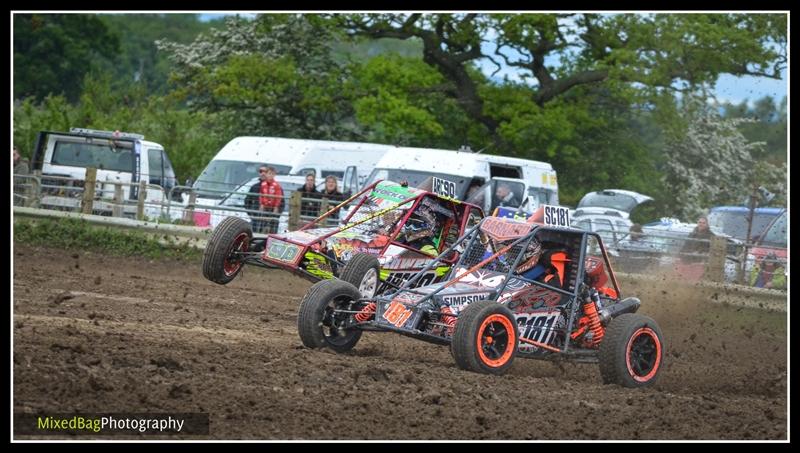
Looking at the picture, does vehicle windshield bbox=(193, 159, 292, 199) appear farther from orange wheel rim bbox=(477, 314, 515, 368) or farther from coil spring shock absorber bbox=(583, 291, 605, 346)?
orange wheel rim bbox=(477, 314, 515, 368)

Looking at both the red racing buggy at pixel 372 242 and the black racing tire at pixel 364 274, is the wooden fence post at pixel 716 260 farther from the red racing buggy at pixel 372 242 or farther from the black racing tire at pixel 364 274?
the black racing tire at pixel 364 274

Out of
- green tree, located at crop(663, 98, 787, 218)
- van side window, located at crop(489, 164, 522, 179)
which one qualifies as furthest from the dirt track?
green tree, located at crop(663, 98, 787, 218)

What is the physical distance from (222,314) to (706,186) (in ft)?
79.9

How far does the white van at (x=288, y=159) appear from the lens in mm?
22391

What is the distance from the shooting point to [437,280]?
1109cm

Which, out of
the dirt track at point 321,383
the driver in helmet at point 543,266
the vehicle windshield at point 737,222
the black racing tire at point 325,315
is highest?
the vehicle windshield at point 737,222

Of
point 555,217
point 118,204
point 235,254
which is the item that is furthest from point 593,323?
point 118,204

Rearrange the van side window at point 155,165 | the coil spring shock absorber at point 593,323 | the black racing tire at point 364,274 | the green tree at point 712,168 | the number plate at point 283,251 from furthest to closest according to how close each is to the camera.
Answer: the green tree at point 712,168, the van side window at point 155,165, the number plate at point 283,251, the black racing tire at point 364,274, the coil spring shock absorber at point 593,323

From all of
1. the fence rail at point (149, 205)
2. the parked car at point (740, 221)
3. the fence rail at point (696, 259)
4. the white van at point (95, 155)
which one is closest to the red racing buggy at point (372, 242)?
the fence rail at point (696, 259)

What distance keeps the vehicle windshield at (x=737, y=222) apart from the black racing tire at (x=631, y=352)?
896cm

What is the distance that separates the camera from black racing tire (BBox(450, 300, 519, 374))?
8.57 meters

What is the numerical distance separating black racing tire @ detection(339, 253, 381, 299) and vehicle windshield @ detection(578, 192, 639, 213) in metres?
13.3

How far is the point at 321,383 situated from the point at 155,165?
14669 millimetres

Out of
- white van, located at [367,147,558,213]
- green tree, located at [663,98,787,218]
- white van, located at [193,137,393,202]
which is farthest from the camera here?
green tree, located at [663,98,787,218]
